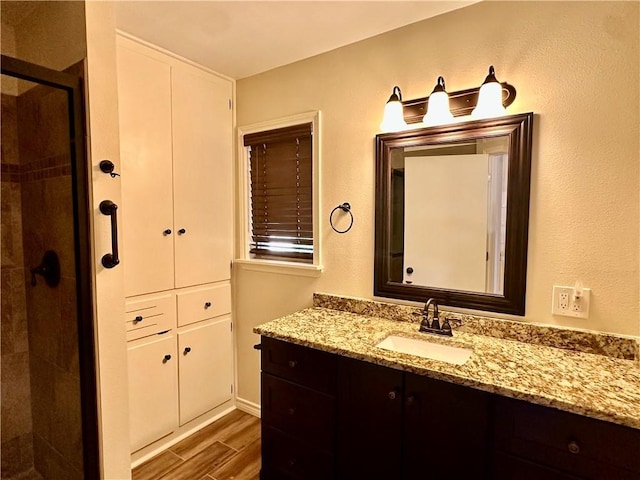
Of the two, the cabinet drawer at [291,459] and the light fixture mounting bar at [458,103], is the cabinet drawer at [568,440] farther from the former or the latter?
the light fixture mounting bar at [458,103]

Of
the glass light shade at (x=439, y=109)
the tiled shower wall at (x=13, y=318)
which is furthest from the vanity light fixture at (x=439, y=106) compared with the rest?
the tiled shower wall at (x=13, y=318)

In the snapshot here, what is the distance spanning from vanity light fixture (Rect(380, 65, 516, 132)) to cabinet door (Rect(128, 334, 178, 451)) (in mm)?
1812

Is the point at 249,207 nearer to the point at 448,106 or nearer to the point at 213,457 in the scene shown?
the point at 448,106

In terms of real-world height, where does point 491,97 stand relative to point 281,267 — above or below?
above

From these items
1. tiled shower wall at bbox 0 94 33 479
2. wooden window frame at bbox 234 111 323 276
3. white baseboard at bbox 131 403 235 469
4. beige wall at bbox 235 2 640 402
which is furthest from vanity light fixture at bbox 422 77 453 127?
white baseboard at bbox 131 403 235 469

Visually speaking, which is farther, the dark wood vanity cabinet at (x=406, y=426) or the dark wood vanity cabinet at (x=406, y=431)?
the dark wood vanity cabinet at (x=406, y=426)

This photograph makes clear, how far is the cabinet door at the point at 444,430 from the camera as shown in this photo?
1.21m

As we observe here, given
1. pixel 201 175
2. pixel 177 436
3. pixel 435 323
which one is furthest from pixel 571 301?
pixel 177 436

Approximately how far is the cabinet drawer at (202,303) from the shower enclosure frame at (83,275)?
763 millimetres

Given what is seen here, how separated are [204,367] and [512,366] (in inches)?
73.9

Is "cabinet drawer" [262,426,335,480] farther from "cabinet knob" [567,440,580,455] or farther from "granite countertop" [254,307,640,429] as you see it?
"cabinet knob" [567,440,580,455]

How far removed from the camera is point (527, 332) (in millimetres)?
1516

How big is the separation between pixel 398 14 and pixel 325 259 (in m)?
1.33

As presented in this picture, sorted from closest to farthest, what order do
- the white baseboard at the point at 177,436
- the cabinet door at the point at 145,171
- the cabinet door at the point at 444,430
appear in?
the cabinet door at the point at 444,430, the cabinet door at the point at 145,171, the white baseboard at the point at 177,436
